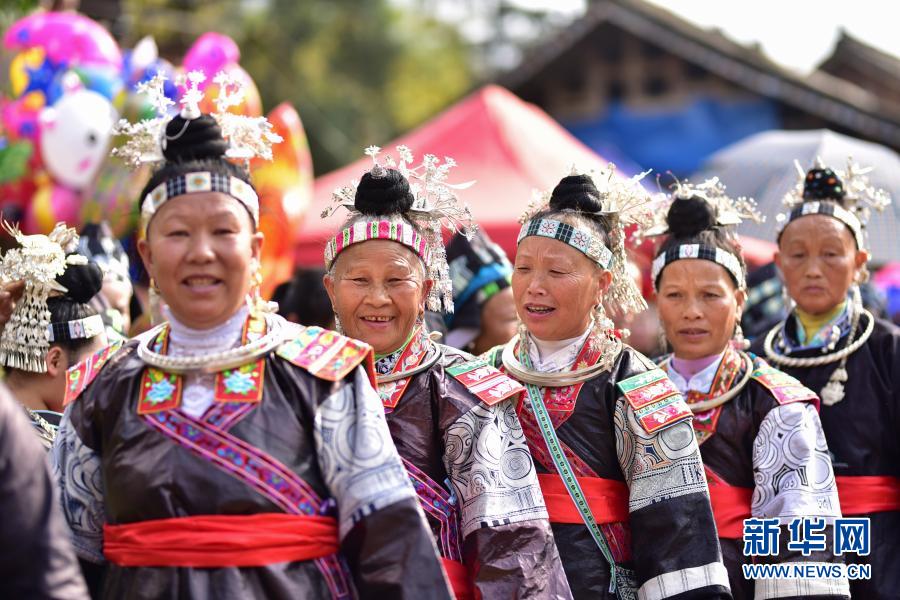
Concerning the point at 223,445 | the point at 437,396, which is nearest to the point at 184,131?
the point at 223,445

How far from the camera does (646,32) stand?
14391mm

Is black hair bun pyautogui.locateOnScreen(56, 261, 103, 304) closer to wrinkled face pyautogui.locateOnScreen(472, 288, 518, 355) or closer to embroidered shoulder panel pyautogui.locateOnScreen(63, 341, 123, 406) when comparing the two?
embroidered shoulder panel pyautogui.locateOnScreen(63, 341, 123, 406)

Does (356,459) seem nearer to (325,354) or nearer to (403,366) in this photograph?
(325,354)

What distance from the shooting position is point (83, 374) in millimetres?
3064

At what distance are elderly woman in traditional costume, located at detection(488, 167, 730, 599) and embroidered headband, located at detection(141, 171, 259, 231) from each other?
1.36 metres

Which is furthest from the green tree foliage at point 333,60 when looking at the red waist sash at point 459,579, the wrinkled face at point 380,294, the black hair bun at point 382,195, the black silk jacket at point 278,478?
the black silk jacket at point 278,478

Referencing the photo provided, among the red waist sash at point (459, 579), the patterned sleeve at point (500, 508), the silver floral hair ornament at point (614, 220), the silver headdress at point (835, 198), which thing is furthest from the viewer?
the silver headdress at point (835, 198)

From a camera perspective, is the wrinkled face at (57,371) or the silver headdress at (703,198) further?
the silver headdress at (703,198)

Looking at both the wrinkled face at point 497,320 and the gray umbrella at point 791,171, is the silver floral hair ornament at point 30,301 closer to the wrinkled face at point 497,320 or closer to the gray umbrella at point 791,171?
the wrinkled face at point 497,320

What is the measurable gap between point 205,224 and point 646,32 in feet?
40.7

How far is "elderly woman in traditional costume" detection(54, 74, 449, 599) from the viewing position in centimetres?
274

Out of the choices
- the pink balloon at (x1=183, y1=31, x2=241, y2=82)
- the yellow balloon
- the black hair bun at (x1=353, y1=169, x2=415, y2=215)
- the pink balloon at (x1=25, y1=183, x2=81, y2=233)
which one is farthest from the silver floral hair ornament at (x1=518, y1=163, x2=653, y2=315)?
the yellow balloon

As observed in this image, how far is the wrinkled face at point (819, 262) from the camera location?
4.91 m

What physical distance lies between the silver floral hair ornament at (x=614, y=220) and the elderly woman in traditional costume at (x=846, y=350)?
1076mm
